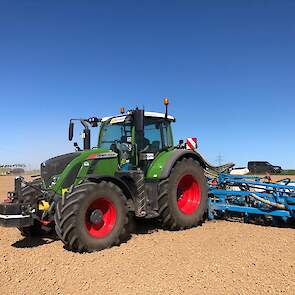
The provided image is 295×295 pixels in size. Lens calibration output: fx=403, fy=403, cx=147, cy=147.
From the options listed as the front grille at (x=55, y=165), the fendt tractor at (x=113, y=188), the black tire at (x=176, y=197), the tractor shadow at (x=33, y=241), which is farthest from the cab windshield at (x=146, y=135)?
the tractor shadow at (x=33, y=241)

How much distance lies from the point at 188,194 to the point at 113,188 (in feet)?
8.30

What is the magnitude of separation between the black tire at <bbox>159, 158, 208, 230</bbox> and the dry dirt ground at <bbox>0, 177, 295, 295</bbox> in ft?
1.49

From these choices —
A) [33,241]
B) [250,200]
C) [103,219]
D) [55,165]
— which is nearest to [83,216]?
[103,219]

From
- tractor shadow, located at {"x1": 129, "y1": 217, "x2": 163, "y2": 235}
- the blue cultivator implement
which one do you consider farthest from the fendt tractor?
the blue cultivator implement

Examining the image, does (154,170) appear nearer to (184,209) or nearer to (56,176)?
(184,209)

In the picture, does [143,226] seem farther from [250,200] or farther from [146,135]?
[250,200]

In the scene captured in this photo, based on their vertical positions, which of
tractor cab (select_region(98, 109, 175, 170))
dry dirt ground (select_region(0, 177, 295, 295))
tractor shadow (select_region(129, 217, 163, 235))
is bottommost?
dry dirt ground (select_region(0, 177, 295, 295))

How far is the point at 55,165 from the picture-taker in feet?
24.0

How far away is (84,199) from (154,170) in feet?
7.17

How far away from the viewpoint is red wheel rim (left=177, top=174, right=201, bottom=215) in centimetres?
865

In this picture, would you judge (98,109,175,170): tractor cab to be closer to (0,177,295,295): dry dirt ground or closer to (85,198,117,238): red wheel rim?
(85,198,117,238): red wheel rim

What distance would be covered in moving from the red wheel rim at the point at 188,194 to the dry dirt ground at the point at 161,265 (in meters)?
1.16

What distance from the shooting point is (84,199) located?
6.28 m

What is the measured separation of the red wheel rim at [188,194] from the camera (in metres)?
8.65
